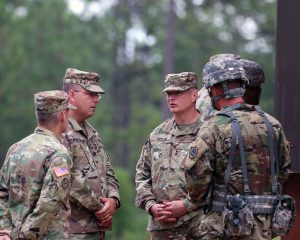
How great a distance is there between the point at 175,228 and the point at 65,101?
70.7 inches

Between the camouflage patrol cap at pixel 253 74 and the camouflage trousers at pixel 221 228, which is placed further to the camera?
the camouflage patrol cap at pixel 253 74

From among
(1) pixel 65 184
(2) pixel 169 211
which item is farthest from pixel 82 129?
(1) pixel 65 184

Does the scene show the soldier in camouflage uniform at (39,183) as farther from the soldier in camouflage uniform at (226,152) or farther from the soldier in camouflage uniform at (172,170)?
the soldier in camouflage uniform at (172,170)

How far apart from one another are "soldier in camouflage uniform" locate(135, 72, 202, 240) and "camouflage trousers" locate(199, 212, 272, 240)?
4.51 feet

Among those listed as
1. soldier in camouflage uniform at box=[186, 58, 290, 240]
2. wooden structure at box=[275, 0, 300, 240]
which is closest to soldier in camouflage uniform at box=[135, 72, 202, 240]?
wooden structure at box=[275, 0, 300, 240]

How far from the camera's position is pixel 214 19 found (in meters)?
42.8

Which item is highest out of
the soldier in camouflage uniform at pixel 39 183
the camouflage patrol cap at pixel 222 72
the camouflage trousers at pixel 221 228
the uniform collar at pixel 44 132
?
the camouflage patrol cap at pixel 222 72

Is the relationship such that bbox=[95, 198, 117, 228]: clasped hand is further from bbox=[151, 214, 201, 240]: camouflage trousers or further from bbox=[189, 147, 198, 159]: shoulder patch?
bbox=[189, 147, 198, 159]: shoulder patch

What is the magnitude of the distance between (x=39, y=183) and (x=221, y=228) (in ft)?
4.90

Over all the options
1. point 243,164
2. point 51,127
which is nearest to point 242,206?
point 243,164

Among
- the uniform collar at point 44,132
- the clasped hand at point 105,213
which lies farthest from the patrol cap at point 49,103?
the clasped hand at point 105,213

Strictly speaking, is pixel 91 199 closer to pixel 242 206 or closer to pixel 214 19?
pixel 242 206

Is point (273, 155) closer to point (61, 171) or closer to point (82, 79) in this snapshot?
point (61, 171)

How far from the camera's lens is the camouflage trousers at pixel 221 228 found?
7102mm
